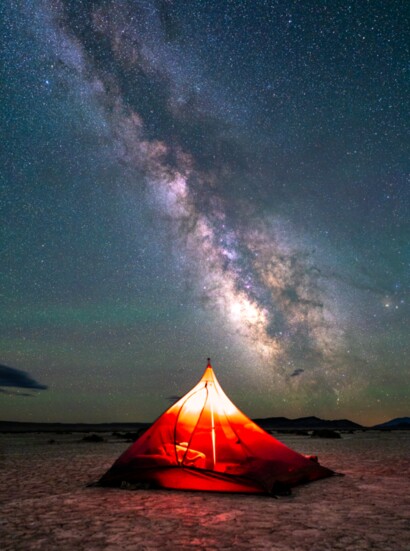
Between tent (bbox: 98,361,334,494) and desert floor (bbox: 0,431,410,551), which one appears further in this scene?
tent (bbox: 98,361,334,494)

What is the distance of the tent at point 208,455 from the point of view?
10375 mm

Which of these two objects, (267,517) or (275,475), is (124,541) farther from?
(275,475)

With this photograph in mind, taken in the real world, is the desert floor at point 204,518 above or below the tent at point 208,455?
below

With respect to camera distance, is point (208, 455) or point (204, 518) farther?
point (208, 455)

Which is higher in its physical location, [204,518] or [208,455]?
[208,455]

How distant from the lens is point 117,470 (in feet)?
36.3

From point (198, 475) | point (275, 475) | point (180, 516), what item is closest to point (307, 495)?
point (275, 475)

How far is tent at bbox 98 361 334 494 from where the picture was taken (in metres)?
10.4

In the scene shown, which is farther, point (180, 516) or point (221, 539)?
point (180, 516)

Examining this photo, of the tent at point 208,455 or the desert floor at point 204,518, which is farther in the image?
the tent at point 208,455

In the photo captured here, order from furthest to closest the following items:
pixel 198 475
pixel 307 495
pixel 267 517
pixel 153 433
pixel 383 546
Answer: pixel 153 433 < pixel 198 475 < pixel 307 495 < pixel 267 517 < pixel 383 546

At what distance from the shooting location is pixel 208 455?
1130cm

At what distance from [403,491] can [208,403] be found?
447cm

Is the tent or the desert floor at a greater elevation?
the tent
